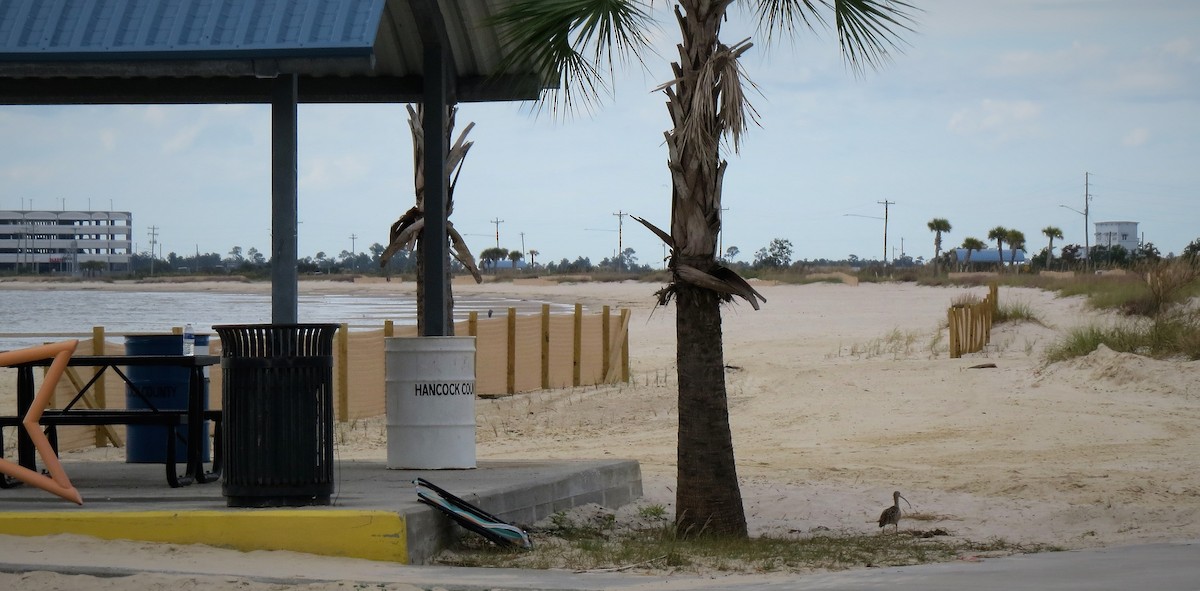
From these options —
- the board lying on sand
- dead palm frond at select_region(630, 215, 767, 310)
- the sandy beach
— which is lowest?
the sandy beach

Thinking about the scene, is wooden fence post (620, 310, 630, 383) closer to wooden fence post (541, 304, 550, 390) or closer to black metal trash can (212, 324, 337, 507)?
wooden fence post (541, 304, 550, 390)

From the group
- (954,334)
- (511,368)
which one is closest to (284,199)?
(511,368)

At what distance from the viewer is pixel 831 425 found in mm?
16250

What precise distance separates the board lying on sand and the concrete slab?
8 cm

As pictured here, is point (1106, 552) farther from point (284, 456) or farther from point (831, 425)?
point (831, 425)

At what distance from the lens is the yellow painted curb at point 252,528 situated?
633 cm

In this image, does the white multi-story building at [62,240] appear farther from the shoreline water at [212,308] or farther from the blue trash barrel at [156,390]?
the blue trash barrel at [156,390]

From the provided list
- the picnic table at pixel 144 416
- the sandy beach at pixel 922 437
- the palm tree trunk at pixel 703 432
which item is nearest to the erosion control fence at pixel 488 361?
the sandy beach at pixel 922 437

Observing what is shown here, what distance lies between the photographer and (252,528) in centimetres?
639

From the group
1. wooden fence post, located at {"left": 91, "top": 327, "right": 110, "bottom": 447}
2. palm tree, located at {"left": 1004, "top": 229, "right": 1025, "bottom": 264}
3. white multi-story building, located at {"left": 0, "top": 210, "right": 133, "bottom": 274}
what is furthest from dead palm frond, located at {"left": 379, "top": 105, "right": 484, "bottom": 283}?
white multi-story building, located at {"left": 0, "top": 210, "right": 133, "bottom": 274}

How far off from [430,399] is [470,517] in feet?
6.86

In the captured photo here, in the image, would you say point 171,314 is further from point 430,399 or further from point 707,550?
point 707,550

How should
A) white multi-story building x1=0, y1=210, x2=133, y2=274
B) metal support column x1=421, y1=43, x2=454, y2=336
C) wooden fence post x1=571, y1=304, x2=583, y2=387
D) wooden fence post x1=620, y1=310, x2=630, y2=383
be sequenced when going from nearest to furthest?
metal support column x1=421, y1=43, x2=454, y2=336 < wooden fence post x1=571, y1=304, x2=583, y2=387 < wooden fence post x1=620, y1=310, x2=630, y2=383 < white multi-story building x1=0, y1=210, x2=133, y2=274

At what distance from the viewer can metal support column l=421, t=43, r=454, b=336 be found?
9695mm
